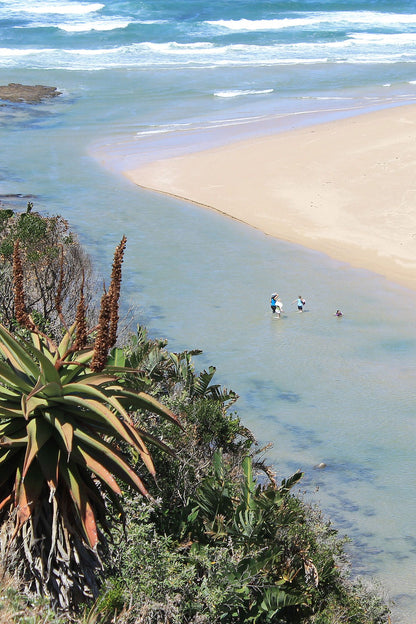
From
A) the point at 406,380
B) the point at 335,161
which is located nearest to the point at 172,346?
the point at 406,380

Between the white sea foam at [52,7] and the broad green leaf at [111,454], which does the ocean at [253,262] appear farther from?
the white sea foam at [52,7]

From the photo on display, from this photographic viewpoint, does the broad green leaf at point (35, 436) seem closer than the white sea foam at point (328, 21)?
Yes

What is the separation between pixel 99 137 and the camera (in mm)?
47625

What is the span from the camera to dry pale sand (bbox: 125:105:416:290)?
3199 centimetres

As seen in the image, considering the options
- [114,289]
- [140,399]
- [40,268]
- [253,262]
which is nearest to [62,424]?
[140,399]

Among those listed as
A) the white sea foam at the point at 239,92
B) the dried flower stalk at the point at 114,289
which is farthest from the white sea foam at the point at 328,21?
the dried flower stalk at the point at 114,289

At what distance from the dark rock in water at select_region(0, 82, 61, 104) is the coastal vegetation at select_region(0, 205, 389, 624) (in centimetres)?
4538

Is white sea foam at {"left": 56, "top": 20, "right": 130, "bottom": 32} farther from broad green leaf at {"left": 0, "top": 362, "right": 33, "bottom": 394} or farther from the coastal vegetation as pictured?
broad green leaf at {"left": 0, "top": 362, "right": 33, "bottom": 394}

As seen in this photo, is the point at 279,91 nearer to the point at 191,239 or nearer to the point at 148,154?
the point at 148,154

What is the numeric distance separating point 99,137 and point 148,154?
5.28m

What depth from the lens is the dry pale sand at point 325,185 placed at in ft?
105

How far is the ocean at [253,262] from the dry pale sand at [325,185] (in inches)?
43.3

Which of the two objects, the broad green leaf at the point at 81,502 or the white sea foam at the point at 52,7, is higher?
the white sea foam at the point at 52,7

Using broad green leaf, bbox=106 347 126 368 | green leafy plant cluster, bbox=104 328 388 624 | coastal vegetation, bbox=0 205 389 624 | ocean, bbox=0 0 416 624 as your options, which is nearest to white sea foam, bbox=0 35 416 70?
ocean, bbox=0 0 416 624
